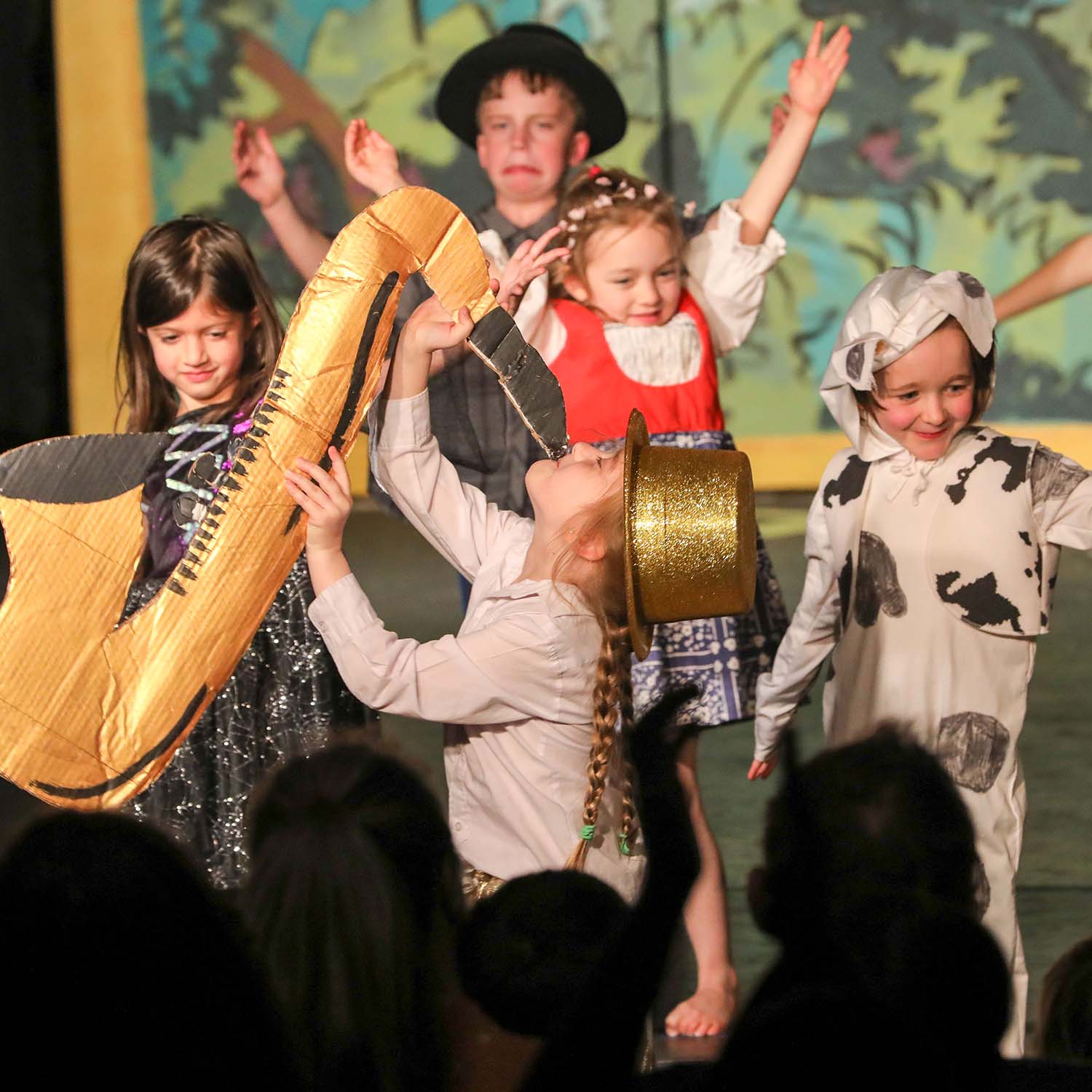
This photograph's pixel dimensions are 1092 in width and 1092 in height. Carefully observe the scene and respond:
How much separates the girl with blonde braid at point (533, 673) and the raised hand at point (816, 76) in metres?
0.98

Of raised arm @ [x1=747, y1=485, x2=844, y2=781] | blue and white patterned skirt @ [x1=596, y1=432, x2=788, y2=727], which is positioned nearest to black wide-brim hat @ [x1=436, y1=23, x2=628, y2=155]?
blue and white patterned skirt @ [x1=596, y1=432, x2=788, y2=727]

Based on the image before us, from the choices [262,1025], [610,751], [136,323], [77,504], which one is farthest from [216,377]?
[262,1025]

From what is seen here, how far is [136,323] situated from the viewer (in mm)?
2324

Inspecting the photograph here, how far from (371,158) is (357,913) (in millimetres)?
1660

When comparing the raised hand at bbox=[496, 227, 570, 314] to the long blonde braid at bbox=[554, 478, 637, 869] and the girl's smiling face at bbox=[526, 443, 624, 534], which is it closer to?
the girl's smiling face at bbox=[526, 443, 624, 534]

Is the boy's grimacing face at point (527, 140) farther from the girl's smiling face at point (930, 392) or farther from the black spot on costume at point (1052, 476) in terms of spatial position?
the black spot on costume at point (1052, 476)

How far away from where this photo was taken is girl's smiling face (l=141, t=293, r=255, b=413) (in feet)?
7.47

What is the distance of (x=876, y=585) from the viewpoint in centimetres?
230

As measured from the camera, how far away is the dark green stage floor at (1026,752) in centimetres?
276

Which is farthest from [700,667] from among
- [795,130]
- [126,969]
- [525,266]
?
[126,969]

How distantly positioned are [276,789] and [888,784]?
0.52 metres

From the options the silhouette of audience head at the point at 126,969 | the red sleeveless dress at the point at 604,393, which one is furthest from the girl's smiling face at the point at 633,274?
the silhouette of audience head at the point at 126,969

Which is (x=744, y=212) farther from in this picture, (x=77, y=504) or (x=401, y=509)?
(x=77, y=504)

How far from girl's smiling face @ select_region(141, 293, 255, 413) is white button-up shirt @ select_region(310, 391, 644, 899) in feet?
1.03
